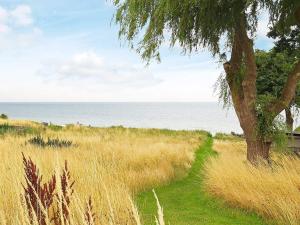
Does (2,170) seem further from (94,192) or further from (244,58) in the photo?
(244,58)

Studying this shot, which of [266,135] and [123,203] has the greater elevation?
[266,135]

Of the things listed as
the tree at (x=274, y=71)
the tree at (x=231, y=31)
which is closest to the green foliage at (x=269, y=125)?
the tree at (x=231, y=31)

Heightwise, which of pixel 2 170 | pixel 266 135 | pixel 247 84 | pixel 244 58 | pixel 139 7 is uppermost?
pixel 139 7

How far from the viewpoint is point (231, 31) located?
1288 cm

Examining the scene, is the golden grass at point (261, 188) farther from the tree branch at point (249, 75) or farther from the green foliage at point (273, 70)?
the green foliage at point (273, 70)

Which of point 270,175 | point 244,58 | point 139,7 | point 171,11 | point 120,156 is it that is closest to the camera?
point 270,175

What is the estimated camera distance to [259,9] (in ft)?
42.1

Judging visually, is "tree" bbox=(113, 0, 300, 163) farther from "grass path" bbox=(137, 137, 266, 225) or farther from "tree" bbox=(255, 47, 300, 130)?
"tree" bbox=(255, 47, 300, 130)

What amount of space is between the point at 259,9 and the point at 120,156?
697 centimetres

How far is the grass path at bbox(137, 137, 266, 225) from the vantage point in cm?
941

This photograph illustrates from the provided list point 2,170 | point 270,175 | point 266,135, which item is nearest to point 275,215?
point 270,175

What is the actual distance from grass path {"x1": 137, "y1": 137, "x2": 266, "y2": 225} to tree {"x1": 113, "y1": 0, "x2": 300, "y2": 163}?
2328 millimetres

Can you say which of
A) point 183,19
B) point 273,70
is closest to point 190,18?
point 183,19

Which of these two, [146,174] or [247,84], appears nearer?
[247,84]
